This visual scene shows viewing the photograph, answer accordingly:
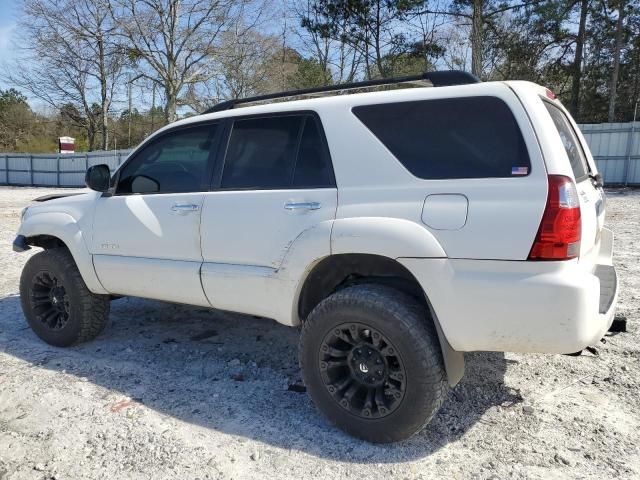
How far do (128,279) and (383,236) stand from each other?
2.13m

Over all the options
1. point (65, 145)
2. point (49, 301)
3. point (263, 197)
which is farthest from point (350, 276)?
point (65, 145)

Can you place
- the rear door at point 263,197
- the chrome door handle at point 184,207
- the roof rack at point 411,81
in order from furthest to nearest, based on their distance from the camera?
Result: 1. the chrome door handle at point 184,207
2. the rear door at point 263,197
3. the roof rack at point 411,81

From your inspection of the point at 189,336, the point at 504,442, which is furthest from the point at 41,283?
the point at 504,442

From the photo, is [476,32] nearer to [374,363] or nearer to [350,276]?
[350,276]

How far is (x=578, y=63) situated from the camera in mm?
25516

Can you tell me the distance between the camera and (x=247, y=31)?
2667 centimetres

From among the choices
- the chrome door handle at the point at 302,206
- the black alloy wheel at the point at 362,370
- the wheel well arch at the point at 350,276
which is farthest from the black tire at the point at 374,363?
the chrome door handle at the point at 302,206

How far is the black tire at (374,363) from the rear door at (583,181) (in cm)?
91

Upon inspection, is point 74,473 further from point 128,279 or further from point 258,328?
point 258,328

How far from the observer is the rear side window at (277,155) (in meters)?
3.06

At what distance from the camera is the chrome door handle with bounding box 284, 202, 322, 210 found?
2.94 m

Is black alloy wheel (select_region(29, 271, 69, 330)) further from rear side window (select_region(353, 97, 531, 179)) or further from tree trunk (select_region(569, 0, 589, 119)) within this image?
tree trunk (select_region(569, 0, 589, 119))

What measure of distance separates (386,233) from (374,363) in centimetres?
73

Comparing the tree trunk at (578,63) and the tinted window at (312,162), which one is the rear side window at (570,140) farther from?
the tree trunk at (578,63)
